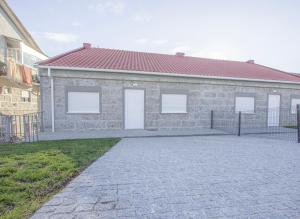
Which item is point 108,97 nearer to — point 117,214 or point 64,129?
point 64,129

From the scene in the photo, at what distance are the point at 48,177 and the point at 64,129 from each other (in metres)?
7.06

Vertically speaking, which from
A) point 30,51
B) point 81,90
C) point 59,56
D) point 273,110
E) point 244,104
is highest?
point 30,51

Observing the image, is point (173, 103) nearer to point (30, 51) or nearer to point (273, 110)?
point (273, 110)

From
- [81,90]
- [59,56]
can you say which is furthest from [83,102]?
[59,56]

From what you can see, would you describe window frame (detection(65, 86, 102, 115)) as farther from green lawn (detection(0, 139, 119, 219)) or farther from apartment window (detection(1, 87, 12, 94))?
apartment window (detection(1, 87, 12, 94))

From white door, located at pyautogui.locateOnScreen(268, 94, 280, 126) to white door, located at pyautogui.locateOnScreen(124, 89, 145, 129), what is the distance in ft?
32.6

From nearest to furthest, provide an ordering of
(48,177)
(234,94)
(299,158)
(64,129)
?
(48,177)
(299,158)
(64,129)
(234,94)

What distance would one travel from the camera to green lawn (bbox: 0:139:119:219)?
8.96 ft

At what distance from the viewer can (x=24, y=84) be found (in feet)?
43.0

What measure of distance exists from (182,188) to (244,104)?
11.7 m

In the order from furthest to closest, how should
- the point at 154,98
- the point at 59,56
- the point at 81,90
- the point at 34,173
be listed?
1. the point at 59,56
2. the point at 154,98
3. the point at 81,90
4. the point at 34,173

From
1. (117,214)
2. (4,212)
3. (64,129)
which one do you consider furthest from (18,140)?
(117,214)

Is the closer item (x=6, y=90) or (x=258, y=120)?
(x=6, y=90)

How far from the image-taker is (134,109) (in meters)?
11.1
